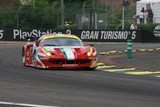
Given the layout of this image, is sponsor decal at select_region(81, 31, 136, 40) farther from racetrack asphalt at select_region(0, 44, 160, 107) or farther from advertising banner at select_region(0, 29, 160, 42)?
racetrack asphalt at select_region(0, 44, 160, 107)

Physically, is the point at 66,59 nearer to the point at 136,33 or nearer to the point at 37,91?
the point at 37,91

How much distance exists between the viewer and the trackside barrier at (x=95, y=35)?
1601 inches

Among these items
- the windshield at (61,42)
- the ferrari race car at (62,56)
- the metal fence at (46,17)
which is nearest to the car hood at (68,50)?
the ferrari race car at (62,56)

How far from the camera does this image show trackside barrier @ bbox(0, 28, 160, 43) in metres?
40.7

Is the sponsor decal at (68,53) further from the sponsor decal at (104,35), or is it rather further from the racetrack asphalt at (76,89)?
the sponsor decal at (104,35)

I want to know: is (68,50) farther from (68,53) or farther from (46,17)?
(46,17)

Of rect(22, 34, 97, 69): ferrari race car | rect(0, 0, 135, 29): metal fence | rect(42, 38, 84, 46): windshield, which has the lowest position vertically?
rect(22, 34, 97, 69): ferrari race car

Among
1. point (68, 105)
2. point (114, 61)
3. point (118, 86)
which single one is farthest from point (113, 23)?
point (68, 105)

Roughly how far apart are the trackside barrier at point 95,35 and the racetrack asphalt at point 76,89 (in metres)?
23.1

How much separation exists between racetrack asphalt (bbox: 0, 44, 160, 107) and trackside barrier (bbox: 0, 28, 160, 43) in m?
23.1

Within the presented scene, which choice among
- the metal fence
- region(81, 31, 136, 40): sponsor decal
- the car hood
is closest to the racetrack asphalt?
the car hood

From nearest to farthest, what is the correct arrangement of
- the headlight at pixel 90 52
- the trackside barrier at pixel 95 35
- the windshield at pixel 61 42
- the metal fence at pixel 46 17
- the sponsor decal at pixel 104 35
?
the headlight at pixel 90 52, the windshield at pixel 61 42, the trackside barrier at pixel 95 35, the sponsor decal at pixel 104 35, the metal fence at pixel 46 17

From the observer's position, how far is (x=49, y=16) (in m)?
44.2

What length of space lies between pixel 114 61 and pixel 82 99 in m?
12.7
